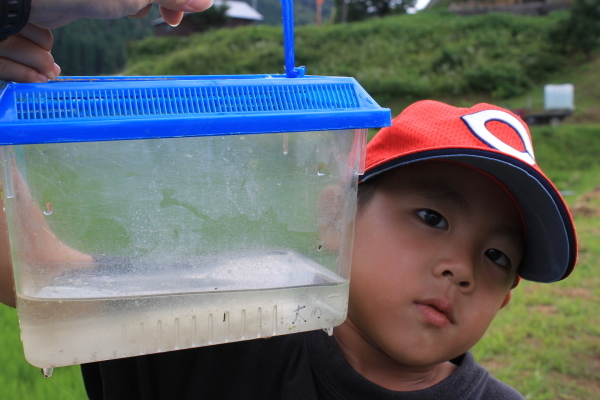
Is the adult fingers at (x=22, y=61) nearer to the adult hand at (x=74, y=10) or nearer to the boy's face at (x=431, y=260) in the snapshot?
the adult hand at (x=74, y=10)

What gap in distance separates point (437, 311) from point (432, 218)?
23 centimetres

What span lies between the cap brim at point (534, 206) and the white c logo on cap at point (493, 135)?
4cm

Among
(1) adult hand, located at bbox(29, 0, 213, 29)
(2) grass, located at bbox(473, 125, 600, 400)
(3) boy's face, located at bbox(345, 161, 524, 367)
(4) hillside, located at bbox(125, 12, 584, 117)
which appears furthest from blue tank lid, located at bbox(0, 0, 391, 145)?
(4) hillside, located at bbox(125, 12, 584, 117)

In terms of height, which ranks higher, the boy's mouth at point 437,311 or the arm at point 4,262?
the arm at point 4,262

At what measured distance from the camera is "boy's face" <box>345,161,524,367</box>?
4.51 feet

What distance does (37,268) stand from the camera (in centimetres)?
96

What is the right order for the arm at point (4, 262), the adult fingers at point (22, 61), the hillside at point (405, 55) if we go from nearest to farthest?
the adult fingers at point (22, 61) → the arm at point (4, 262) → the hillside at point (405, 55)

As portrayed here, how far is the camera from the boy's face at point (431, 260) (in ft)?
4.51

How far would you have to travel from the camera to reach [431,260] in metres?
1.40

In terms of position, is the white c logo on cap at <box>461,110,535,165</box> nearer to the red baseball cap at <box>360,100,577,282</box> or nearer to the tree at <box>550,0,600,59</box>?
the red baseball cap at <box>360,100,577,282</box>

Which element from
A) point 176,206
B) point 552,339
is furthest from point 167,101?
point 552,339

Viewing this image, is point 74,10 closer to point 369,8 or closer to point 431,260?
point 431,260

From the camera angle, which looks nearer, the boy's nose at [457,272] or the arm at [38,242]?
the arm at [38,242]

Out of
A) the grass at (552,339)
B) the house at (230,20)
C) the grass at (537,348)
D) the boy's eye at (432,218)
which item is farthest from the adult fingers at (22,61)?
the house at (230,20)
